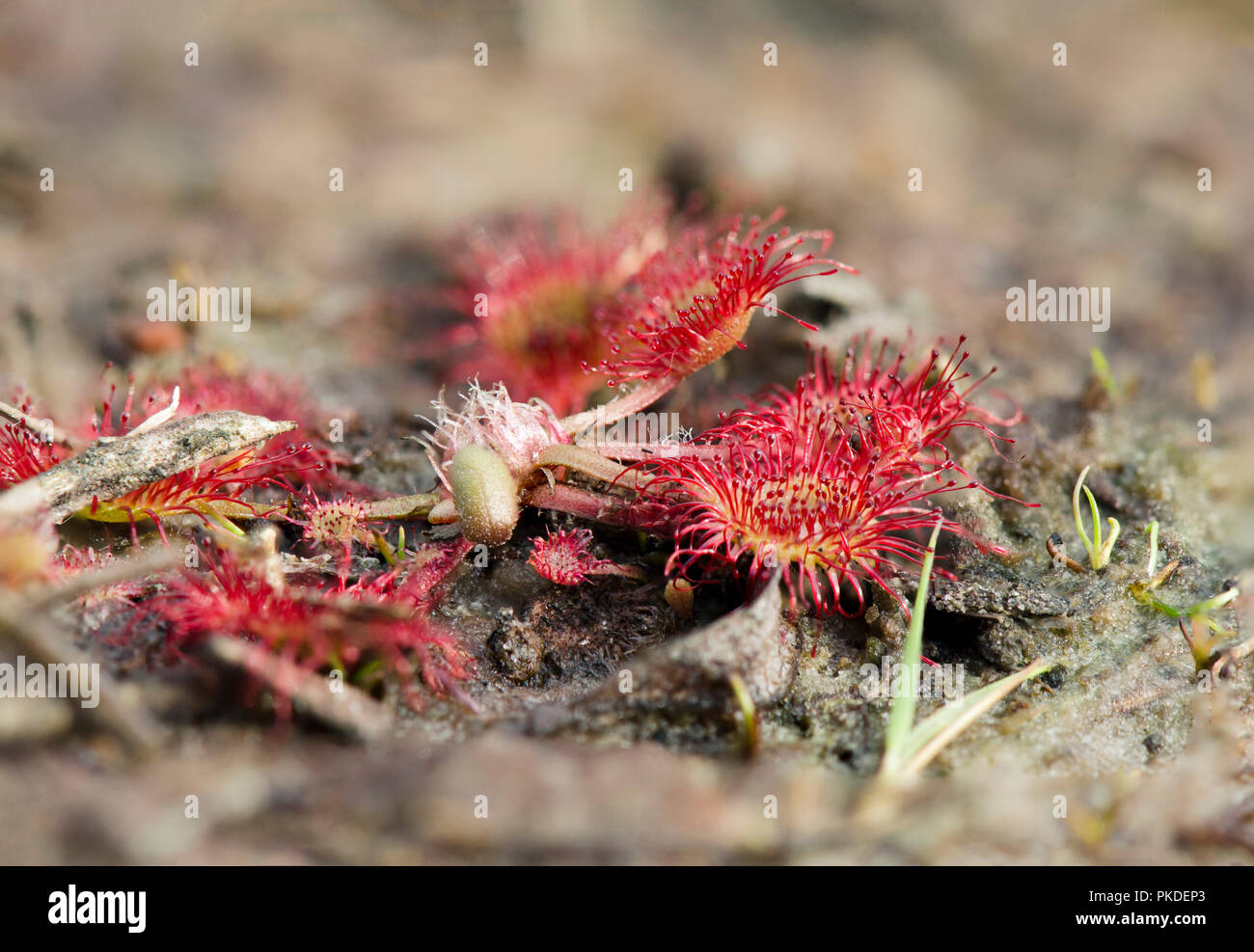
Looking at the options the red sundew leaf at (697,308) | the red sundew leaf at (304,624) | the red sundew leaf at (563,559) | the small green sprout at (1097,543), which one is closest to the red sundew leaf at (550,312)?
the red sundew leaf at (697,308)

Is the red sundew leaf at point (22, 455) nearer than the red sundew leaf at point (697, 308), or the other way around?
the red sundew leaf at point (22, 455)

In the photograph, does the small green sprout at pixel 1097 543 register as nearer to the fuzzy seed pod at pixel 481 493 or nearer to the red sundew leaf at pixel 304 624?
the fuzzy seed pod at pixel 481 493

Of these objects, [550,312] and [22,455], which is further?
[550,312]

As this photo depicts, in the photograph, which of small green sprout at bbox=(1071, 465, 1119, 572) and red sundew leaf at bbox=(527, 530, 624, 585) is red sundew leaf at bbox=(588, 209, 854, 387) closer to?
red sundew leaf at bbox=(527, 530, 624, 585)

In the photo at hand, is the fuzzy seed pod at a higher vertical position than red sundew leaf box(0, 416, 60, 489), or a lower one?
lower

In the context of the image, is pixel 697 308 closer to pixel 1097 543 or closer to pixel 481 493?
pixel 481 493

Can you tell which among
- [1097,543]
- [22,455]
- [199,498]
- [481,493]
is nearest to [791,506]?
[481,493]

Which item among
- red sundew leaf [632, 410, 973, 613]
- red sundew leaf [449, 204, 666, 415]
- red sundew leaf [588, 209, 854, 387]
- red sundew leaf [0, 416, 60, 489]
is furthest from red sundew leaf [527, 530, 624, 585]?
red sundew leaf [0, 416, 60, 489]
